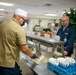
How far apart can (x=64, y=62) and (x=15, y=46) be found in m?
0.76

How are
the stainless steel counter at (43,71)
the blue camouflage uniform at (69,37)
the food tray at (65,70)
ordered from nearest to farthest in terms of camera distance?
the food tray at (65,70), the stainless steel counter at (43,71), the blue camouflage uniform at (69,37)

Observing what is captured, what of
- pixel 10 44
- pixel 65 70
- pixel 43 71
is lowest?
pixel 43 71

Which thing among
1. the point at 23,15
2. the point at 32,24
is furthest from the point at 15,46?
the point at 32,24

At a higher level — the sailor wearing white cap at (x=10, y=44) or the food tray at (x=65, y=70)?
the sailor wearing white cap at (x=10, y=44)

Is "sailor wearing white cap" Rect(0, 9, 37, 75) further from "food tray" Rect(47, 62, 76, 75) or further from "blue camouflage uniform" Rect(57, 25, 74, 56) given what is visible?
"blue camouflage uniform" Rect(57, 25, 74, 56)

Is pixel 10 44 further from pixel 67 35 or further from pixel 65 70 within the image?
pixel 67 35

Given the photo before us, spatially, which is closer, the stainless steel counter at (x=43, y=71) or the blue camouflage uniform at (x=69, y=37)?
the stainless steel counter at (x=43, y=71)

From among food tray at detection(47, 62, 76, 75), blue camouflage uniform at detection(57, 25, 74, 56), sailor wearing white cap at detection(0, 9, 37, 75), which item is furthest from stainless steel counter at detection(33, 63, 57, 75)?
blue camouflage uniform at detection(57, 25, 74, 56)

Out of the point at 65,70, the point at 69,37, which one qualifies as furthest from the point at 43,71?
the point at 69,37

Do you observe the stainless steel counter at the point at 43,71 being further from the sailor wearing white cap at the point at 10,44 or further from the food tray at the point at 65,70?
the sailor wearing white cap at the point at 10,44

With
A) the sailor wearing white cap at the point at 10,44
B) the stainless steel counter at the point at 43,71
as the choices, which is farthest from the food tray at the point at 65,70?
the sailor wearing white cap at the point at 10,44

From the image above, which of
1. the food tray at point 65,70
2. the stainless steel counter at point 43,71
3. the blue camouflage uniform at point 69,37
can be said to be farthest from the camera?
the blue camouflage uniform at point 69,37

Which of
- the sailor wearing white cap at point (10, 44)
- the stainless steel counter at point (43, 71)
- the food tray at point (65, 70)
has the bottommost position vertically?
the stainless steel counter at point (43, 71)

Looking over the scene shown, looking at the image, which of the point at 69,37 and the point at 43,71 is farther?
the point at 69,37
